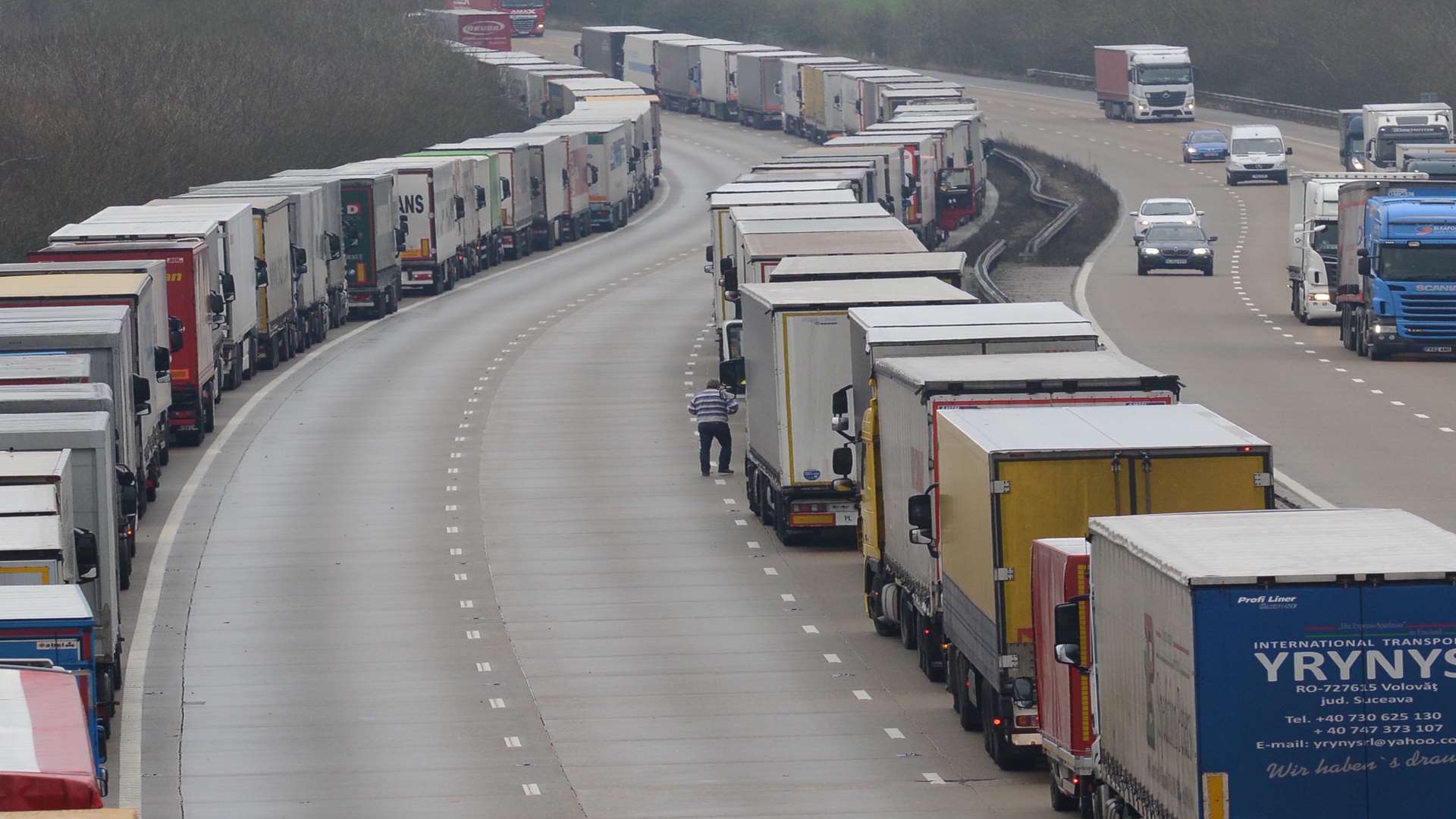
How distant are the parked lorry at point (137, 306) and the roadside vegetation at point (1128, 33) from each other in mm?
89818

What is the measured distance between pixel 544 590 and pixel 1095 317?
27.4 metres

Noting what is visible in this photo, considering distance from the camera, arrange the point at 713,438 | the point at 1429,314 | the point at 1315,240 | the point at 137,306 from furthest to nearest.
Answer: the point at 1315,240
the point at 1429,314
the point at 713,438
the point at 137,306

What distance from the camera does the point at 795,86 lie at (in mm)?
115438

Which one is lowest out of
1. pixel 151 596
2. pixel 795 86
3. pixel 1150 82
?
pixel 151 596

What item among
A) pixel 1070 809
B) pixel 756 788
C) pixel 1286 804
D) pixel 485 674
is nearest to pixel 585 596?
pixel 485 674

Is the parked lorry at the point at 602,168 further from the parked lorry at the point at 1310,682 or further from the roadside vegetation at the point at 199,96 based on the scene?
the parked lorry at the point at 1310,682

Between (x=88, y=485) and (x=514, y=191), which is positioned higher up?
(x=88, y=485)

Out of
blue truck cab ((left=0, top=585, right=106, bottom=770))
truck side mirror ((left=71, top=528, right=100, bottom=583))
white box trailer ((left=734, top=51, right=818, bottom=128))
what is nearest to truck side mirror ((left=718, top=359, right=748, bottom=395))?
truck side mirror ((left=71, top=528, right=100, bottom=583))

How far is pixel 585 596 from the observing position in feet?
98.8

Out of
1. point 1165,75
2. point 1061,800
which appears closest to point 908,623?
point 1061,800

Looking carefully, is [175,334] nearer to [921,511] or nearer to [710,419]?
[710,419]

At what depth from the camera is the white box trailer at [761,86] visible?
11956 centimetres

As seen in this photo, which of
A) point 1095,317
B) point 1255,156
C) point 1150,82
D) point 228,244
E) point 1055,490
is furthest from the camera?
point 1150,82

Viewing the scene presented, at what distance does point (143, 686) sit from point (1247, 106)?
10609 cm
